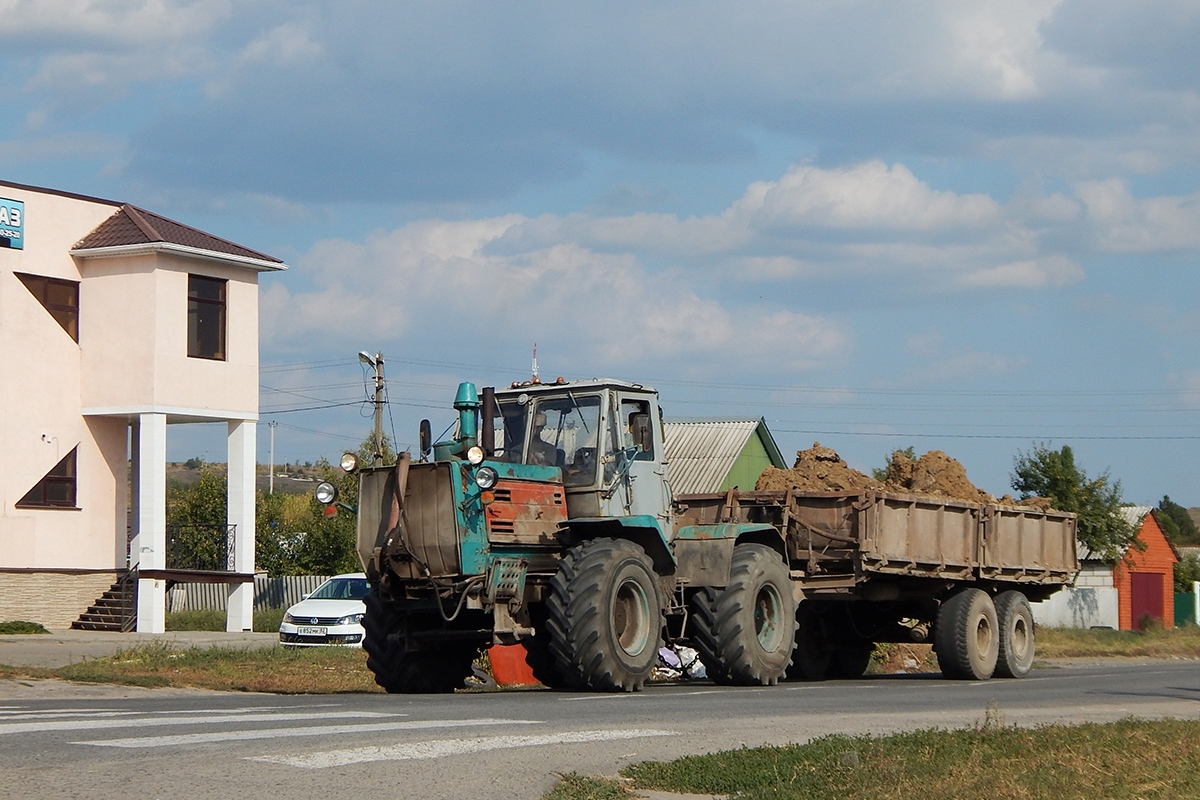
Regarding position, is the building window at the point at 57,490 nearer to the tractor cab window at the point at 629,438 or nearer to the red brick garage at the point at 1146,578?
the tractor cab window at the point at 629,438

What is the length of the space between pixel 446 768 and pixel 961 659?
1272 cm

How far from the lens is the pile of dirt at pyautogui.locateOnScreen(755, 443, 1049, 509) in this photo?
20.2 meters

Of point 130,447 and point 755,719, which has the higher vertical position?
point 130,447

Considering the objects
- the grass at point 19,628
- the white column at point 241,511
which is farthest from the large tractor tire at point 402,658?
the white column at point 241,511

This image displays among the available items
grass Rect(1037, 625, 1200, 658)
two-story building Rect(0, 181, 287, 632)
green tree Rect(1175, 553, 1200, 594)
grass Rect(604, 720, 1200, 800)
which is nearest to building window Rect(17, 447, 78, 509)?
two-story building Rect(0, 181, 287, 632)

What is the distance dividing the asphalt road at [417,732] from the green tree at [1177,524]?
89.1m

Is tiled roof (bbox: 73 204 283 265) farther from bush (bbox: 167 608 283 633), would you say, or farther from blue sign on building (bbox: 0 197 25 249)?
bush (bbox: 167 608 283 633)

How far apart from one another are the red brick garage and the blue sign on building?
36.2 m

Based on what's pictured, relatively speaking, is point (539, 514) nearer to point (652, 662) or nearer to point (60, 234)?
point (652, 662)

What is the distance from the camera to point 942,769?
30.3 ft

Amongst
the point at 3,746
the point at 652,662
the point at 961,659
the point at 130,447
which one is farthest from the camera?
the point at 130,447

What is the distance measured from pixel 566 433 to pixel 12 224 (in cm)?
2030

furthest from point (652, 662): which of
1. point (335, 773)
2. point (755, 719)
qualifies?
point (335, 773)

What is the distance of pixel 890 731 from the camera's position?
11.7 meters
